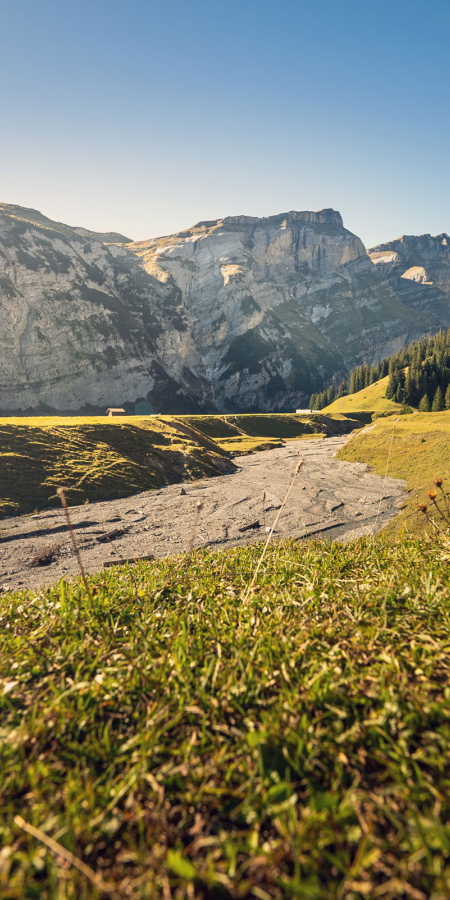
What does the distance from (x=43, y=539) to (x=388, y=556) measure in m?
34.9

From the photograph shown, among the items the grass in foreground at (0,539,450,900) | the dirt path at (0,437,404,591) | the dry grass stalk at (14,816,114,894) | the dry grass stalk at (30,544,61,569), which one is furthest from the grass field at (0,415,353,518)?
the dry grass stalk at (14,816,114,894)

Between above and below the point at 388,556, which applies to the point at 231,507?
below

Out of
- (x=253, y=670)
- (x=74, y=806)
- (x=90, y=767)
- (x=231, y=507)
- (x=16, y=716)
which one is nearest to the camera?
(x=74, y=806)

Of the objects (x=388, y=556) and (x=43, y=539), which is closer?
(x=388, y=556)

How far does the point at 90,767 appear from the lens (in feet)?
10.1

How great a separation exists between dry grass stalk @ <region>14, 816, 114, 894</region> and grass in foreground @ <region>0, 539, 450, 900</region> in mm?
53

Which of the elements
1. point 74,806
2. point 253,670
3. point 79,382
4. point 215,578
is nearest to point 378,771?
point 253,670

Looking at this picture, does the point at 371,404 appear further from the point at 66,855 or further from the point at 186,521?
the point at 66,855

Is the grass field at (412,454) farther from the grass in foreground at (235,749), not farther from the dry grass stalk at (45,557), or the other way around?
the grass in foreground at (235,749)

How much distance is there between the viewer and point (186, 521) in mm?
40594

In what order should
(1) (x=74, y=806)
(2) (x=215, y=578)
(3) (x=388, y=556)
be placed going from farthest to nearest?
(3) (x=388, y=556)
(2) (x=215, y=578)
(1) (x=74, y=806)

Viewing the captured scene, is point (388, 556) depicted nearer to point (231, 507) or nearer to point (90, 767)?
point (90, 767)

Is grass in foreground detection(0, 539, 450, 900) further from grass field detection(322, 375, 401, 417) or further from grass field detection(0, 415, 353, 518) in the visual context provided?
grass field detection(322, 375, 401, 417)

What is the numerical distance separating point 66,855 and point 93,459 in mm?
61384
